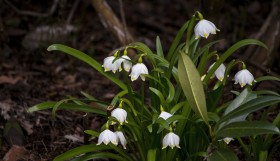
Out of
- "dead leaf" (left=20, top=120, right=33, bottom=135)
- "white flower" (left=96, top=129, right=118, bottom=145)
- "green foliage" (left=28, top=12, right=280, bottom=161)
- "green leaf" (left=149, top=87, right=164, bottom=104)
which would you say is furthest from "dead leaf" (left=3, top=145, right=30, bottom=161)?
"green leaf" (left=149, top=87, right=164, bottom=104)

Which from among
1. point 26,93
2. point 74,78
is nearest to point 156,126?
point 26,93

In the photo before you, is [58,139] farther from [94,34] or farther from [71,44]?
[94,34]

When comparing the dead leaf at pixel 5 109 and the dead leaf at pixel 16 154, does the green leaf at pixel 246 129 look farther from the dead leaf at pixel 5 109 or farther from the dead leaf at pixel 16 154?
the dead leaf at pixel 5 109

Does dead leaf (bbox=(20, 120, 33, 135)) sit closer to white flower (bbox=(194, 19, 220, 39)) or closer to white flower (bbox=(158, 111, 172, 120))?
white flower (bbox=(158, 111, 172, 120))

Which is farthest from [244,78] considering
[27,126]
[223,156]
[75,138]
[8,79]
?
[8,79]

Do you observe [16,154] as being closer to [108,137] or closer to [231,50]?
[108,137]

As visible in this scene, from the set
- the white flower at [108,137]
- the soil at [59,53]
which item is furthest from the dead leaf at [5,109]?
the white flower at [108,137]
